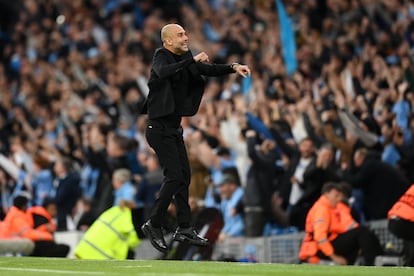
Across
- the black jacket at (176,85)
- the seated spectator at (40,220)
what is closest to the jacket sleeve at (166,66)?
the black jacket at (176,85)

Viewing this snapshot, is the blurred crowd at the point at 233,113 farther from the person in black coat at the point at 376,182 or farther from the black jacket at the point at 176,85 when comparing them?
the black jacket at the point at 176,85

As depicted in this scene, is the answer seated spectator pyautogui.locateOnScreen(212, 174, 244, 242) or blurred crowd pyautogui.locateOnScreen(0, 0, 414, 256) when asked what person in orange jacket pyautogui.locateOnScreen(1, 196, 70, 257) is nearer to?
blurred crowd pyautogui.locateOnScreen(0, 0, 414, 256)

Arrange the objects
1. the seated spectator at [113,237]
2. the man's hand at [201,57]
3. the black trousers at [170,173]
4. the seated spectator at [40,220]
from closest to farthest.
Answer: the man's hand at [201,57] < the black trousers at [170,173] < the seated spectator at [113,237] < the seated spectator at [40,220]

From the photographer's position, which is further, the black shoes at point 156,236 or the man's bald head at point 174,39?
the black shoes at point 156,236

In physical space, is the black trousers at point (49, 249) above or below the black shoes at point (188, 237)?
below

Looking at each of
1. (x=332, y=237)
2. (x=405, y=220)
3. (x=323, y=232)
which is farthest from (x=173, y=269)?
(x=332, y=237)

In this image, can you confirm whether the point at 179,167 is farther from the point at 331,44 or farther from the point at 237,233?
the point at 331,44

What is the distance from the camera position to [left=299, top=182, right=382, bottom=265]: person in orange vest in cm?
1253

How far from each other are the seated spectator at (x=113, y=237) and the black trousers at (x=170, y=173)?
3.43 meters

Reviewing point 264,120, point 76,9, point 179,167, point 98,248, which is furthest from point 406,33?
point 76,9

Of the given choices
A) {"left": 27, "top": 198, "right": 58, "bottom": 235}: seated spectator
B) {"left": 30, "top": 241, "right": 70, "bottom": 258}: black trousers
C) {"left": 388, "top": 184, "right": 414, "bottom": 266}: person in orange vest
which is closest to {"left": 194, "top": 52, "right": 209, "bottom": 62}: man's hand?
{"left": 388, "top": 184, "right": 414, "bottom": 266}: person in orange vest

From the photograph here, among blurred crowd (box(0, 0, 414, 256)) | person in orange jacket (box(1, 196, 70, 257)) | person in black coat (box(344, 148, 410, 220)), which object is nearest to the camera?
person in black coat (box(344, 148, 410, 220))

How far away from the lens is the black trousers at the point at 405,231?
11930mm

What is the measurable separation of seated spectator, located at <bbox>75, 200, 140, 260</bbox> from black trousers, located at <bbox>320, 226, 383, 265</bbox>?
7.79ft
